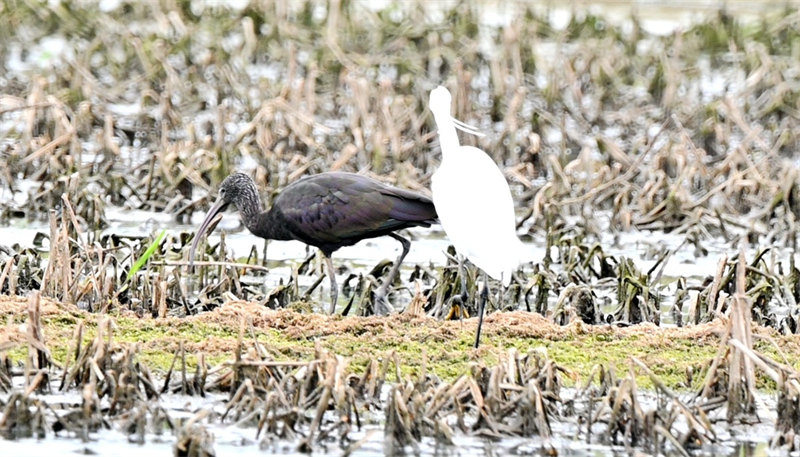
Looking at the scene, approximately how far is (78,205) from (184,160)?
110cm

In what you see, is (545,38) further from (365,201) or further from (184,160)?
(365,201)

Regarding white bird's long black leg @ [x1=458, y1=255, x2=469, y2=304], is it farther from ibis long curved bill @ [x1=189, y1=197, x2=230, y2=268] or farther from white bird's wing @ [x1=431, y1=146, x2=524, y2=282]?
ibis long curved bill @ [x1=189, y1=197, x2=230, y2=268]

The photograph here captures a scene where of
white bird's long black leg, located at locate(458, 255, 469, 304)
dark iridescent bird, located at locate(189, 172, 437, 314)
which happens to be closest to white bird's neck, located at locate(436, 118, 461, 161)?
white bird's long black leg, located at locate(458, 255, 469, 304)

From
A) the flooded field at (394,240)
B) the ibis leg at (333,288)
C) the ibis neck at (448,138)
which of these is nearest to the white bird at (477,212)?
the ibis neck at (448,138)

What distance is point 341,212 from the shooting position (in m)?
9.20

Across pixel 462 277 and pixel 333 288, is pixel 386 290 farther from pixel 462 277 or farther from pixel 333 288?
pixel 462 277

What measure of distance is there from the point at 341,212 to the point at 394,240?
2315 millimetres

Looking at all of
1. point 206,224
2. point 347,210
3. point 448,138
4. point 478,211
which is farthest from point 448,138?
point 206,224

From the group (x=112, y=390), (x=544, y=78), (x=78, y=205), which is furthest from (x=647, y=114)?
(x=112, y=390)

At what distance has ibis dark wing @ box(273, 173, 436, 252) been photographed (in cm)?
912

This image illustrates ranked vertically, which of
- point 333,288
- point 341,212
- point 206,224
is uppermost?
point 341,212

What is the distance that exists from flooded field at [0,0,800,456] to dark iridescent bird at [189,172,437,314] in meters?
0.31

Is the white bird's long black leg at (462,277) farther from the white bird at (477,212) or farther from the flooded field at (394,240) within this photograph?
the white bird at (477,212)

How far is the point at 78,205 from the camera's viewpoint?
36.4ft
